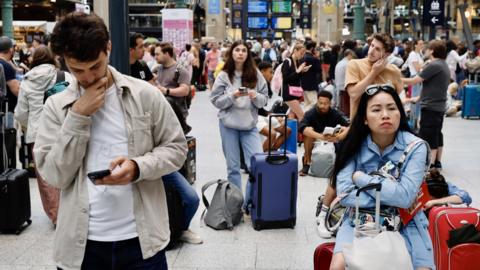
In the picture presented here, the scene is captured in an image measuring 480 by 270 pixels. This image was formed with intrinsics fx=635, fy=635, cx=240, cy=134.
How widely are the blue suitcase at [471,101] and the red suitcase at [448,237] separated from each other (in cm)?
1159

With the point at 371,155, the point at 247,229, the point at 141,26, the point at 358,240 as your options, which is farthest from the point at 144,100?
the point at 141,26

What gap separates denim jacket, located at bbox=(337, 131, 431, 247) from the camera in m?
3.23

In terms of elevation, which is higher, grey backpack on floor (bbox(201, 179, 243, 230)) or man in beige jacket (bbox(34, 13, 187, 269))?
man in beige jacket (bbox(34, 13, 187, 269))

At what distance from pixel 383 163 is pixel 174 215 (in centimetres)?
259

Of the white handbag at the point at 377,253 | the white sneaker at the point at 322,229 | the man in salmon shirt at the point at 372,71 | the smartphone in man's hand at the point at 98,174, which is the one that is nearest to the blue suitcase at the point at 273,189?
the man in salmon shirt at the point at 372,71

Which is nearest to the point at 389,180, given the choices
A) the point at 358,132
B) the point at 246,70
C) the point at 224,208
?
the point at 358,132

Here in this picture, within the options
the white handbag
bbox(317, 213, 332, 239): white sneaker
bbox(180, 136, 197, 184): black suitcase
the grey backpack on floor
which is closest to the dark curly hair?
the white handbag

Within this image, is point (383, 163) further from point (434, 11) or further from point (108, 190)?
point (434, 11)

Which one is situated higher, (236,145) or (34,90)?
(34,90)

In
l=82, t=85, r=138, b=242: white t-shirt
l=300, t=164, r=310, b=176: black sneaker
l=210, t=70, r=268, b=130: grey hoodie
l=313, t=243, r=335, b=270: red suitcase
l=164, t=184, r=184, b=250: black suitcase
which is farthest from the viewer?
l=300, t=164, r=310, b=176: black sneaker

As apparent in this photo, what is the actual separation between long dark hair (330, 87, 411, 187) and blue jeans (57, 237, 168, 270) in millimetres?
1334

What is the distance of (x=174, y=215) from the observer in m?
5.61

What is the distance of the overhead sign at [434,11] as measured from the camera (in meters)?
22.7

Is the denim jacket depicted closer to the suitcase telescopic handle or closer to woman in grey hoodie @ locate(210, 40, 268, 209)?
the suitcase telescopic handle
